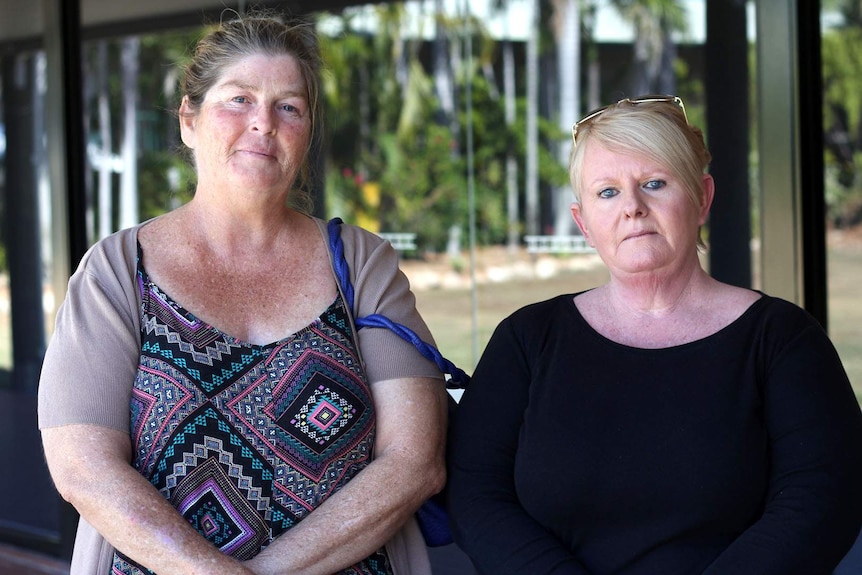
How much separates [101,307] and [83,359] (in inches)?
4.1

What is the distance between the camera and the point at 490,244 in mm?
5848

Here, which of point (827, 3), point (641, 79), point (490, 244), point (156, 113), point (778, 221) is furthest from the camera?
point (156, 113)

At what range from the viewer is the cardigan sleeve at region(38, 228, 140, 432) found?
6.01ft

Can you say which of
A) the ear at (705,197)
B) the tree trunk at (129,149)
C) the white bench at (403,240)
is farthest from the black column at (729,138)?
the tree trunk at (129,149)

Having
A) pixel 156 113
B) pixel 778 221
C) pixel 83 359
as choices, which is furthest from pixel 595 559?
pixel 156 113

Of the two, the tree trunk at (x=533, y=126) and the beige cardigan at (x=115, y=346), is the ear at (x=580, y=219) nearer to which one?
the beige cardigan at (x=115, y=346)

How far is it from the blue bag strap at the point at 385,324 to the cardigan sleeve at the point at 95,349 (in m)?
0.40

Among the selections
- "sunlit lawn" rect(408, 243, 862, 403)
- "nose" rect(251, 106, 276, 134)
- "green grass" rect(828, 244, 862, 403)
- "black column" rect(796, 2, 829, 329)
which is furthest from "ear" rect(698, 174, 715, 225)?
"green grass" rect(828, 244, 862, 403)

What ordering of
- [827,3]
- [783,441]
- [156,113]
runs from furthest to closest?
[156,113], [827,3], [783,441]

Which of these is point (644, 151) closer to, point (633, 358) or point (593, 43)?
point (633, 358)

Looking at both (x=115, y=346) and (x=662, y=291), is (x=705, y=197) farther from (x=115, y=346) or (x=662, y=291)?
(x=115, y=346)

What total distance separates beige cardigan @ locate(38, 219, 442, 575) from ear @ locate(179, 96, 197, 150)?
21cm

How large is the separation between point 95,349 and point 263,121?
54cm

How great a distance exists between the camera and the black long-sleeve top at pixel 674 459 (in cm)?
168
